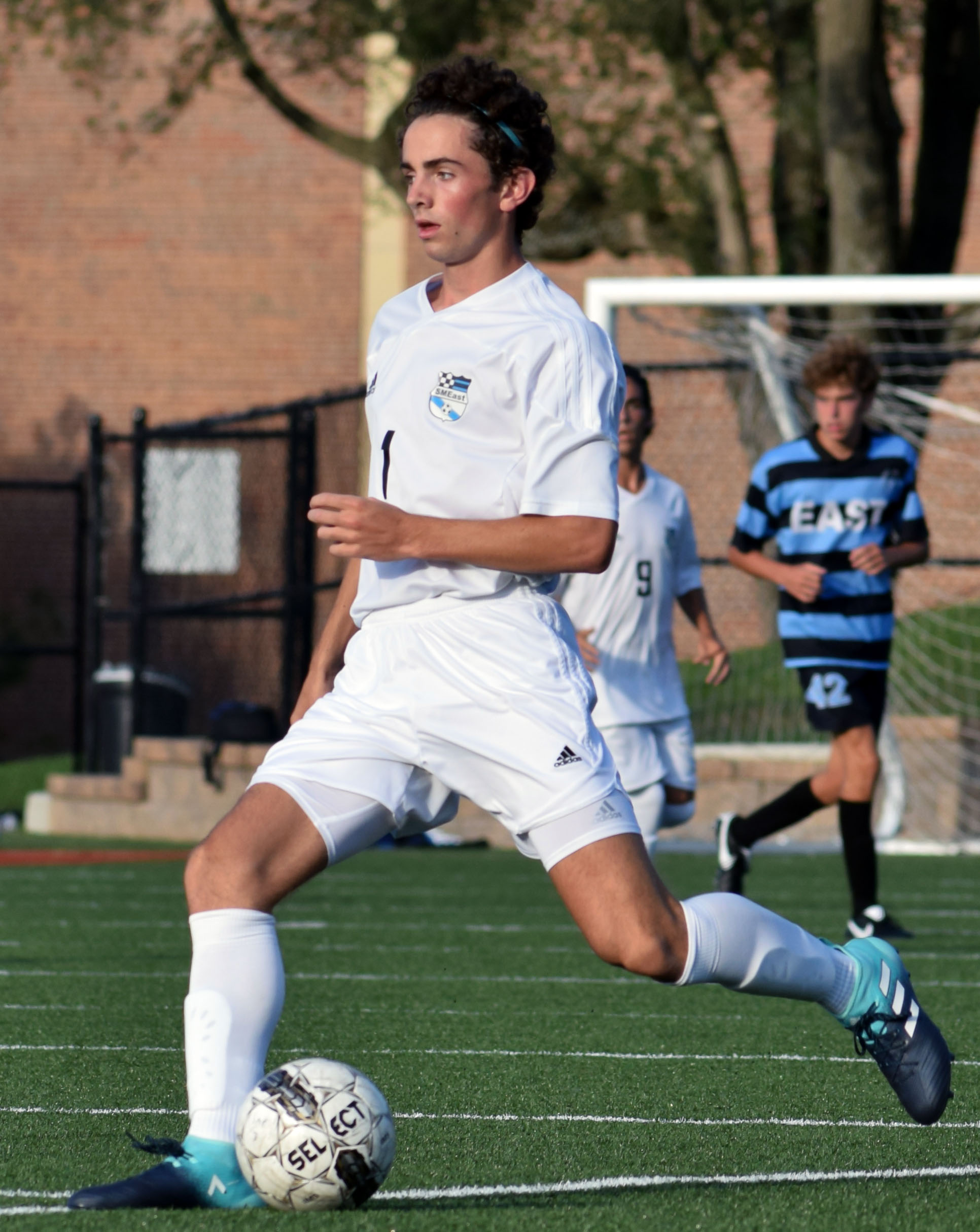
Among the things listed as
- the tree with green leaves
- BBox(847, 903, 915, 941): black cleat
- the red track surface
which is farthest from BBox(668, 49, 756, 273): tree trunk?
BBox(847, 903, 915, 941): black cleat

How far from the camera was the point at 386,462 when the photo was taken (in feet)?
12.4

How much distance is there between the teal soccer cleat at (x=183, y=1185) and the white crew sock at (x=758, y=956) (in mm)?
866

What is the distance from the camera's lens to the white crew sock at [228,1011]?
11.0 ft

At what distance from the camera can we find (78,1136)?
407 cm

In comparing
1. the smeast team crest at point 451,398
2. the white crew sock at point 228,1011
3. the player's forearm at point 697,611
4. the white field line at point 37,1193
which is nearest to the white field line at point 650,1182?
the white field line at point 37,1193

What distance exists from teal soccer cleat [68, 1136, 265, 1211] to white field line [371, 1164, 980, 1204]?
11.1 inches

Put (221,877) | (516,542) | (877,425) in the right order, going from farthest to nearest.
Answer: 1. (877,425)
2. (516,542)
3. (221,877)

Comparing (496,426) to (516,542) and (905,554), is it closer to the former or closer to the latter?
(516,542)

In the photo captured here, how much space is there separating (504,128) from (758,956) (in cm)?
161

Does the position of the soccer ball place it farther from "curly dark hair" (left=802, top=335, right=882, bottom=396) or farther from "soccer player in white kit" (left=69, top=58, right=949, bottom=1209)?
"curly dark hair" (left=802, top=335, right=882, bottom=396)

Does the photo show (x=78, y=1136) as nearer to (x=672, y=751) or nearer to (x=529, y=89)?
(x=529, y=89)

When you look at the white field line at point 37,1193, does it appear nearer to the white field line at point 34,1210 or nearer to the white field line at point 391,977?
the white field line at point 34,1210

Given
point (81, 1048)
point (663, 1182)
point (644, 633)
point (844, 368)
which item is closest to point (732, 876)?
point (644, 633)

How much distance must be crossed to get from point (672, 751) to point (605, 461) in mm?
4218
